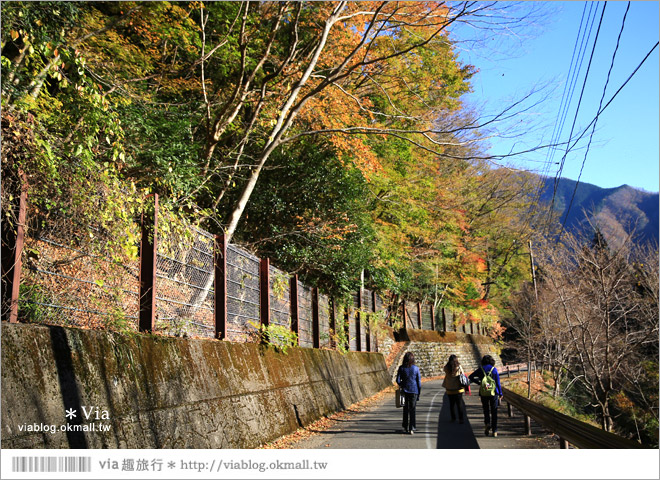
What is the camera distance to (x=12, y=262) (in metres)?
5.59

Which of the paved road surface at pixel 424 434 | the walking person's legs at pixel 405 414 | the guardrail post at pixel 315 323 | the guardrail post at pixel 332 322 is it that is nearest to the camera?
the paved road surface at pixel 424 434

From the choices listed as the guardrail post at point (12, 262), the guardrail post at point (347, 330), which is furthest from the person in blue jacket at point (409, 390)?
the guardrail post at point (347, 330)

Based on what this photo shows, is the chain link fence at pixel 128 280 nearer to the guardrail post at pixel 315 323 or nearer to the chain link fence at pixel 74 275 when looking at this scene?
the chain link fence at pixel 74 275

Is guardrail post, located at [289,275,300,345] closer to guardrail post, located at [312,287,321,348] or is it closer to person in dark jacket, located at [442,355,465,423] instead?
guardrail post, located at [312,287,321,348]

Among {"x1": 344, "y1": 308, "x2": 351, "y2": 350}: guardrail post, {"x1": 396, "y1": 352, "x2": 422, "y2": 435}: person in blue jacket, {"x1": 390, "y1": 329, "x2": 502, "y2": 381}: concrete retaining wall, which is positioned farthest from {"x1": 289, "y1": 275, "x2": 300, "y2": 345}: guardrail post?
{"x1": 390, "y1": 329, "x2": 502, "y2": 381}: concrete retaining wall

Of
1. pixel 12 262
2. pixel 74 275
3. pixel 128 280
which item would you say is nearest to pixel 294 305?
pixel 128 280

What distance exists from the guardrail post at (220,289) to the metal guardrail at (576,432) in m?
5.45

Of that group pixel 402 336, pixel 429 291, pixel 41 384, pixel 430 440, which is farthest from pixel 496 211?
pixel 41 384

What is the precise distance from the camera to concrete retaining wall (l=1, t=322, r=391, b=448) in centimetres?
495

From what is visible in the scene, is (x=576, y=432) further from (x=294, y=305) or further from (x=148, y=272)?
(x=294, y=305)

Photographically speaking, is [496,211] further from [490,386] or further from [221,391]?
[221,391]

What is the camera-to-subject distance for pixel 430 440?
10930 millimetres

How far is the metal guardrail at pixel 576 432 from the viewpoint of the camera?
592cm

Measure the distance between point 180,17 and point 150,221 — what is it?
10.4 meters
